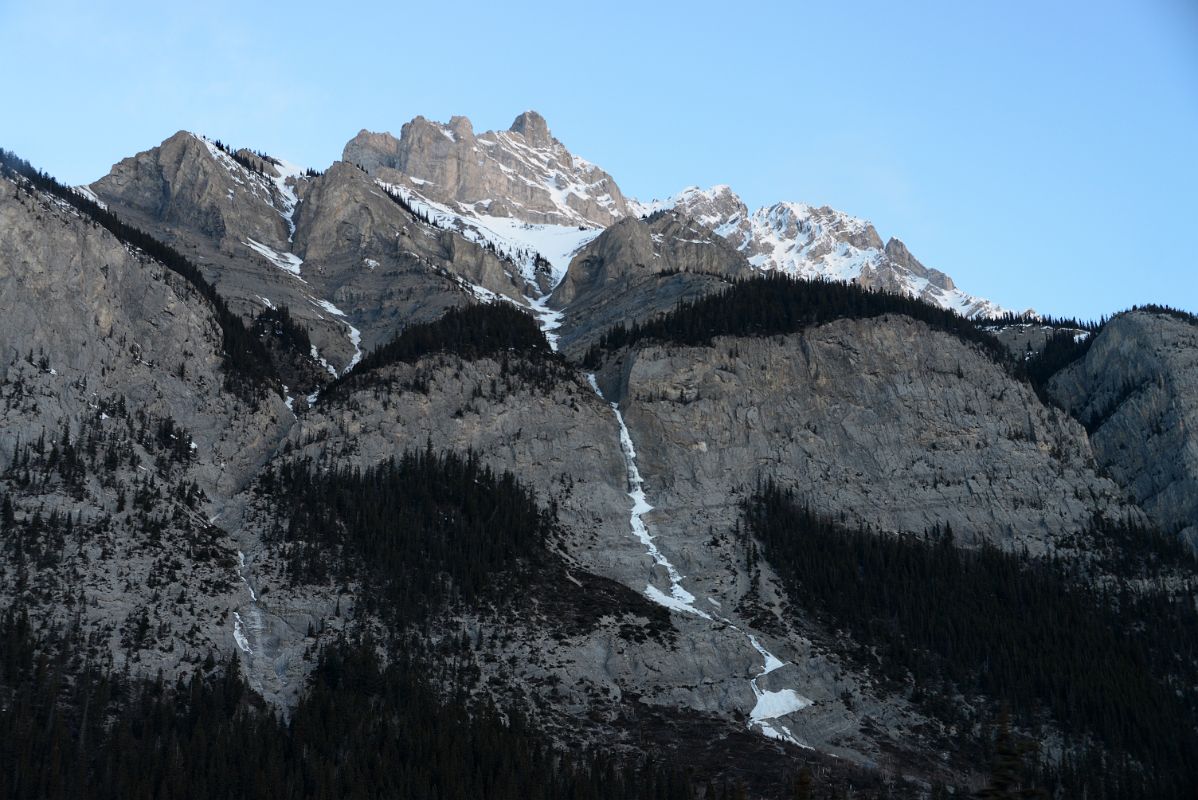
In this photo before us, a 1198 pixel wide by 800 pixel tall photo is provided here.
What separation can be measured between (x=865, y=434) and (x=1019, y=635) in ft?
A: 136

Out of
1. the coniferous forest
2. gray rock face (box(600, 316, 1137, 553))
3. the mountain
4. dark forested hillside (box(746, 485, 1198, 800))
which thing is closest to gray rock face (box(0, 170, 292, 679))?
the mountain

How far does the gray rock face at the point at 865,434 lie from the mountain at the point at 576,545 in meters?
0.45

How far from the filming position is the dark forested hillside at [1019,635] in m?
113

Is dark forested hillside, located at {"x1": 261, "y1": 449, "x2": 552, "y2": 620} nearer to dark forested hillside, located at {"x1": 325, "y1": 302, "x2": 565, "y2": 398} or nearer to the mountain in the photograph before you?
the mountain

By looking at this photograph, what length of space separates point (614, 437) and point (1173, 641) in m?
67.1

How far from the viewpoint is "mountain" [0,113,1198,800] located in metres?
98.2

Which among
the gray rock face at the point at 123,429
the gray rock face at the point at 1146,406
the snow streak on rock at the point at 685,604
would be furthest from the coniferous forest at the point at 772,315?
the gray rock face at the point at 123,429

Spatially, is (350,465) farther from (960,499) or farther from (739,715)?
(960,499)

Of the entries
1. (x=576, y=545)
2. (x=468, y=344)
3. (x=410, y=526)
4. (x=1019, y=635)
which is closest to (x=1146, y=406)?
(x=1019, y=635)

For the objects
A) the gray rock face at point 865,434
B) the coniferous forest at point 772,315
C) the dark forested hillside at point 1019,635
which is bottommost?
the dark forested hillside at point 1019,635

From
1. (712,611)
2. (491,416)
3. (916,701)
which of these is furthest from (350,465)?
(916,701)

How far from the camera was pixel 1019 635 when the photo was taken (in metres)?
125

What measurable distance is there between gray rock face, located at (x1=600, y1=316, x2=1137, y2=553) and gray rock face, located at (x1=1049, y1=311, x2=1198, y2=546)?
5.17 m

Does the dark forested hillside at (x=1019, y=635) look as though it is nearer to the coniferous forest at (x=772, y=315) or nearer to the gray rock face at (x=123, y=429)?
the coniferous forest at (x=772, y=315)
